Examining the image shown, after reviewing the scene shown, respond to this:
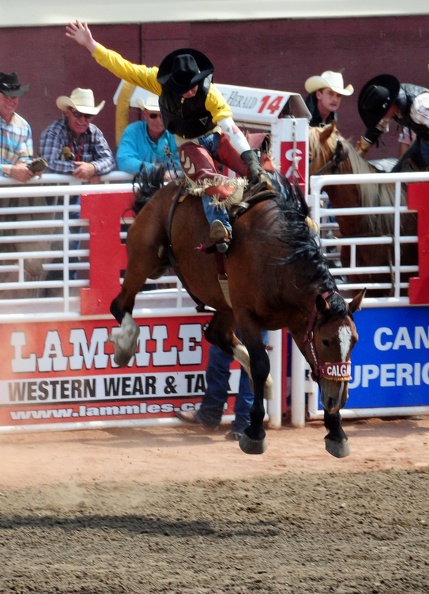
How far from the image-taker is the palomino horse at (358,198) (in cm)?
834

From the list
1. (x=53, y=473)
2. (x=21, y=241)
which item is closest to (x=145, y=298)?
(x=21, y=241)

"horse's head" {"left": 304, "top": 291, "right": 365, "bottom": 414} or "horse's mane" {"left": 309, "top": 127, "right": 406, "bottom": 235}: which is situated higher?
"horse's mane" {"left": 309, "top": 127, "right": 406, "bottom": 235}

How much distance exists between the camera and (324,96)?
9477 millimetres

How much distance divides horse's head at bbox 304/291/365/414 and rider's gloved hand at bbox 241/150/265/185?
36.4 inches

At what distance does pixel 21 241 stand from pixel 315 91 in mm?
3046

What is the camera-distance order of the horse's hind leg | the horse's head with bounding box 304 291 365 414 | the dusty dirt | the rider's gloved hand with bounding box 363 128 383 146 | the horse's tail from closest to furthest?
the dusty dirt, the horse's head with bounding box 304 291 365 414, the horse's hind leg, the horse's tail, the rider's gloved hand with bounding box 363 128 383 146

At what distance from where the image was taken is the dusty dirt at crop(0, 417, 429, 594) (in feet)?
16.3

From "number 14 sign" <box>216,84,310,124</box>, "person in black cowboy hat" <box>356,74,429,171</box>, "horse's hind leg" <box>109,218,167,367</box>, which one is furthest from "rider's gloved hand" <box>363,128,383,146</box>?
"horse's hind leg" <box>109,218,167,367</box>

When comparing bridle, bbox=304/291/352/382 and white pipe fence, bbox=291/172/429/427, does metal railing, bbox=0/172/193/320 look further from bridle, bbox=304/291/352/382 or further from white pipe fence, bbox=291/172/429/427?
bridle, bbox=304/291/352/382

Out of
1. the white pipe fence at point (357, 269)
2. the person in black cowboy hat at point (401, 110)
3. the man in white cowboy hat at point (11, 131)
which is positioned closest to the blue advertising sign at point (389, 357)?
the white pipe fence at point (357, 269)

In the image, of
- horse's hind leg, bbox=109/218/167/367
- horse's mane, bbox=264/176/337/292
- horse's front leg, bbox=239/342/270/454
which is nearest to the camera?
horse's mane, bbox=264/176/337/292

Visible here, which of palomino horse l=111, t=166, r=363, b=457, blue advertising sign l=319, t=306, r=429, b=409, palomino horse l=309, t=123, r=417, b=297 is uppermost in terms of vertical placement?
palomino horse l=309, t=123, r=417, b=297

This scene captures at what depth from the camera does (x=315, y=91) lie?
9.55m

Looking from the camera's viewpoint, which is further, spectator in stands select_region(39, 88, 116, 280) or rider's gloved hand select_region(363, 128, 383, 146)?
rider's gloved hand select_region(363, 128, 383, 146)
